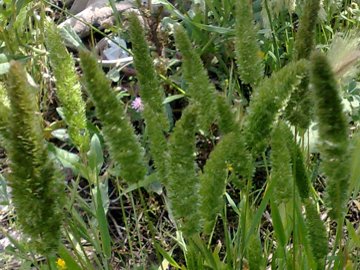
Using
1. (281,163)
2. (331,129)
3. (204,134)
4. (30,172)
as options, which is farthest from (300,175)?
(30,172)

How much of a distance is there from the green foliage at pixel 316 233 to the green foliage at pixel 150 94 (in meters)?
0.21

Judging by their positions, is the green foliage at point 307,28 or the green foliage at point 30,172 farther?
the green foliage at point 307,28

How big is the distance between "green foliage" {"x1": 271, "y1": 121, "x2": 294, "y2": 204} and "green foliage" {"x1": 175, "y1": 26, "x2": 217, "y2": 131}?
104 millimetres

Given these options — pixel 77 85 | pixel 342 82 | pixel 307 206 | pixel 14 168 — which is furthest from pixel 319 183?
pixel 14 168

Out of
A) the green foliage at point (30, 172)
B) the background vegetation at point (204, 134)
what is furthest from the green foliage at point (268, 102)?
the green foliage at point (30, 172)

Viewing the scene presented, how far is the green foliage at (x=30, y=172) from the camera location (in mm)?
719

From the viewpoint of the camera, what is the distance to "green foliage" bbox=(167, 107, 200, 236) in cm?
81

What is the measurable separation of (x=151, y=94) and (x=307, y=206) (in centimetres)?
28

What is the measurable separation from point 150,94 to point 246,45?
160 millimetres

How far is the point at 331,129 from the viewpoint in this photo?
0.76 metres

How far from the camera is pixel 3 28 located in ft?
6.23

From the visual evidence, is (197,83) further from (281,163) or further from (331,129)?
(331,129)

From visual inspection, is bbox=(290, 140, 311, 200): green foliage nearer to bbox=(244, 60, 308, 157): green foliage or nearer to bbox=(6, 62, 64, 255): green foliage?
bbox=(244, 60, 308, 157): green foliage

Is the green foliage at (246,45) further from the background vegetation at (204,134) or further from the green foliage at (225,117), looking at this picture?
the green foliage at (225,117)
